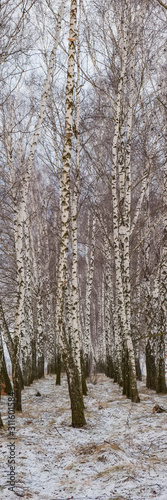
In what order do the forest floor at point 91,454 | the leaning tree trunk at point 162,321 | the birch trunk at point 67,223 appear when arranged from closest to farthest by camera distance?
the forest floor at point 91,454 < the birch trunk at point 67,223 < the leaning tree trunk at point 162,321

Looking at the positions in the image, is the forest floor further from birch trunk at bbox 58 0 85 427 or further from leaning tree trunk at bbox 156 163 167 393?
leaning tree trunk at bbox 156 163 167 393

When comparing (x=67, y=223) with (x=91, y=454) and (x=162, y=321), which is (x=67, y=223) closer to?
(x=91, y=454)

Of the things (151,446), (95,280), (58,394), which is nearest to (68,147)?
(151,446)

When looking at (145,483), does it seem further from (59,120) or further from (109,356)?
(109,356)

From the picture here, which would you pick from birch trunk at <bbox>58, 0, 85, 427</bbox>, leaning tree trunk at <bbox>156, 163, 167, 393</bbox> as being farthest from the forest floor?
leaning tree trunk at <bbox>156, 163, 167, 393</bbox>

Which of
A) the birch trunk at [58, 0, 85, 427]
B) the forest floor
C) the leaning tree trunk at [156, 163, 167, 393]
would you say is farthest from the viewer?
the leaning tree trunk at [156, 163, 167, 393]

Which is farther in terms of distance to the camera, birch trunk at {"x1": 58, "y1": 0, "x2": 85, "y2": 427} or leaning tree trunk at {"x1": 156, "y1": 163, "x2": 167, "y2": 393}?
leaning tree trunk at {"x1": 156, "y1": 163, "x2": 167, "y2": 393}

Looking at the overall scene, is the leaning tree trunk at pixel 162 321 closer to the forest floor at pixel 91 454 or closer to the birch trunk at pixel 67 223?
the forest floor at pixel 91 454

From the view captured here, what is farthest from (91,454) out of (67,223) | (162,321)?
(162,321)

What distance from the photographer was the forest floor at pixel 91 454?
151 inches

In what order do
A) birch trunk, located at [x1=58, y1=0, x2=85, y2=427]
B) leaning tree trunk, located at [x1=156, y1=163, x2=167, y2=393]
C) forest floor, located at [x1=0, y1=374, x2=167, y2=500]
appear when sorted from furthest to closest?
leaning tree trunk, located at [x1=156, y1=163, x2=167, y2=393] → birch trunk, located at [x1=58, y1=0, x2=85, y2=427] → forest floor, located at [x1=0, y1=374, x2=167, y2=500]

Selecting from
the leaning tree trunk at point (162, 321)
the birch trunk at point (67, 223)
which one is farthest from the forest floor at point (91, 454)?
the leaning tree trunk at point (162, 321)

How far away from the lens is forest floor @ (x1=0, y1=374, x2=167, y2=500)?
3.83 metres

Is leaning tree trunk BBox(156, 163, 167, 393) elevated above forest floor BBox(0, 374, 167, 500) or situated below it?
above
